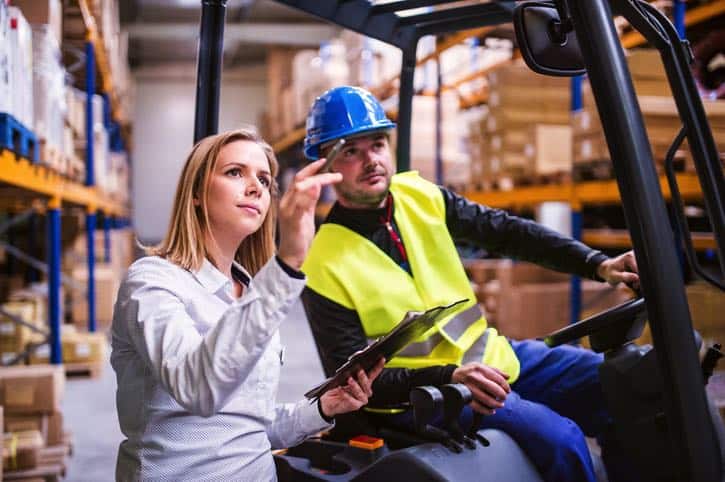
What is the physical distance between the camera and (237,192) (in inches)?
72.4

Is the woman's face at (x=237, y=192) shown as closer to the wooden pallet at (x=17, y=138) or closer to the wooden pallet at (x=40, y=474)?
the wooden pallet at (x=17, y=138)

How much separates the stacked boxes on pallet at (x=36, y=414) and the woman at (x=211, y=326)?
2.35m

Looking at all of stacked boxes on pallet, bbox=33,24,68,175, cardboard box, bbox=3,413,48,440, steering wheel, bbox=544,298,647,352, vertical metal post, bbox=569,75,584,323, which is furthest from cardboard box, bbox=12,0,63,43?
vertical metal post, bbox=569,75,584,323

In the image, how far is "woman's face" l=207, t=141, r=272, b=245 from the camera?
6.02ft

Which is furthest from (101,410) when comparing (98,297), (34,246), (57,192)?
(34,246)

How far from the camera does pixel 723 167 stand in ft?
6.17

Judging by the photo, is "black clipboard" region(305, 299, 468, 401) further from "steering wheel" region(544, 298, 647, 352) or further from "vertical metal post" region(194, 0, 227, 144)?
"vertical metal post" region(194, 0, 227, 144)

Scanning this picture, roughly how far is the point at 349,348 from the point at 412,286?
32 cm

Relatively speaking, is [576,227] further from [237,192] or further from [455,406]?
[237,192]

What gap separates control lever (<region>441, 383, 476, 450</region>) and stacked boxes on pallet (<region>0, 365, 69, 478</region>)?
104 inches

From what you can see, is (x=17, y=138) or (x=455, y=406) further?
(x=17, y=138)

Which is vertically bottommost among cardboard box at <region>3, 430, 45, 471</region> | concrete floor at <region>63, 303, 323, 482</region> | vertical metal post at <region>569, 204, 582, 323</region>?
concrete floor at <region>63, 303, 323, 482</region>

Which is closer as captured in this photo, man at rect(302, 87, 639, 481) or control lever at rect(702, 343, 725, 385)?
control lever at rect(702, 343, 725, 385)

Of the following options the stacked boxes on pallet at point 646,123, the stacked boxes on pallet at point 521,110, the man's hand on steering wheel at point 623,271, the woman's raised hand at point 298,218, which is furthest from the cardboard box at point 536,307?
the woman's raised hand at point 298,218
